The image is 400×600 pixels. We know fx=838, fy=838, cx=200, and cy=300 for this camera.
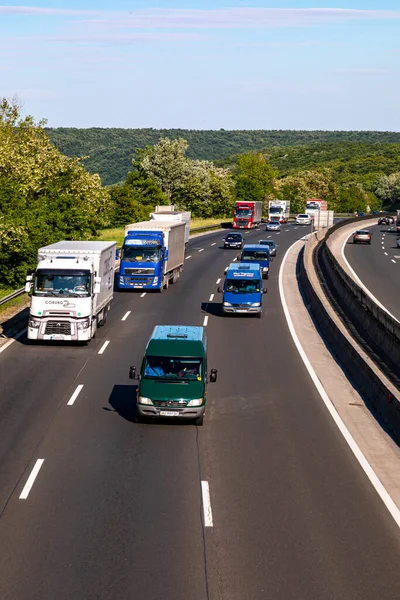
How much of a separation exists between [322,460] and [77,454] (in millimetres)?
5559

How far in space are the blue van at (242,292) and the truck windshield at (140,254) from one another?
7188 mm

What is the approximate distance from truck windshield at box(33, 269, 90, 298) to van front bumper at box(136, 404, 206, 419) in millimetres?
11255

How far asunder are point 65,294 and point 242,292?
11.7 meters

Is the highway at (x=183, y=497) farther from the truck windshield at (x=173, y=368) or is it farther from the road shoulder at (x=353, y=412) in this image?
the truck windshield at (x=173, y=368)

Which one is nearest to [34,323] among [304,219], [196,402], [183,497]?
[196,402]

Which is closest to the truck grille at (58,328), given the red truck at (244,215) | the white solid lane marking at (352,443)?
the white solid lane marking at (352,443)

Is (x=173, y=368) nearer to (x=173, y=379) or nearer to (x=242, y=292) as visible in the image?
(x=173, y=379)

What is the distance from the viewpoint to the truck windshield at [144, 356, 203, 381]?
70.1 ft

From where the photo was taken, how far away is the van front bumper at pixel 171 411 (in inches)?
826

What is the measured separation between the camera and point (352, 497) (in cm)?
1645

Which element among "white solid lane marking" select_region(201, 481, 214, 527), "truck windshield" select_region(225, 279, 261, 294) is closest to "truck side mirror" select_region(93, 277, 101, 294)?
"truck windshield" select_region(225, 279, 261, 294)

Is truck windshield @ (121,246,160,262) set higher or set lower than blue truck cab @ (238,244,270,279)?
higher

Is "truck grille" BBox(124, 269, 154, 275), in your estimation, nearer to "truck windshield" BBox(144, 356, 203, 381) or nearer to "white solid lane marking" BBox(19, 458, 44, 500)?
"truck windshield" BBox(144, 356, 203, 381)

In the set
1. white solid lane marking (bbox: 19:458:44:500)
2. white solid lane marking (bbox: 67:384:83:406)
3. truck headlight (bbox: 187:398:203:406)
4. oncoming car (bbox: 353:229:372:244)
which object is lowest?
oncoming car (bbox: 353:229:372:244)
